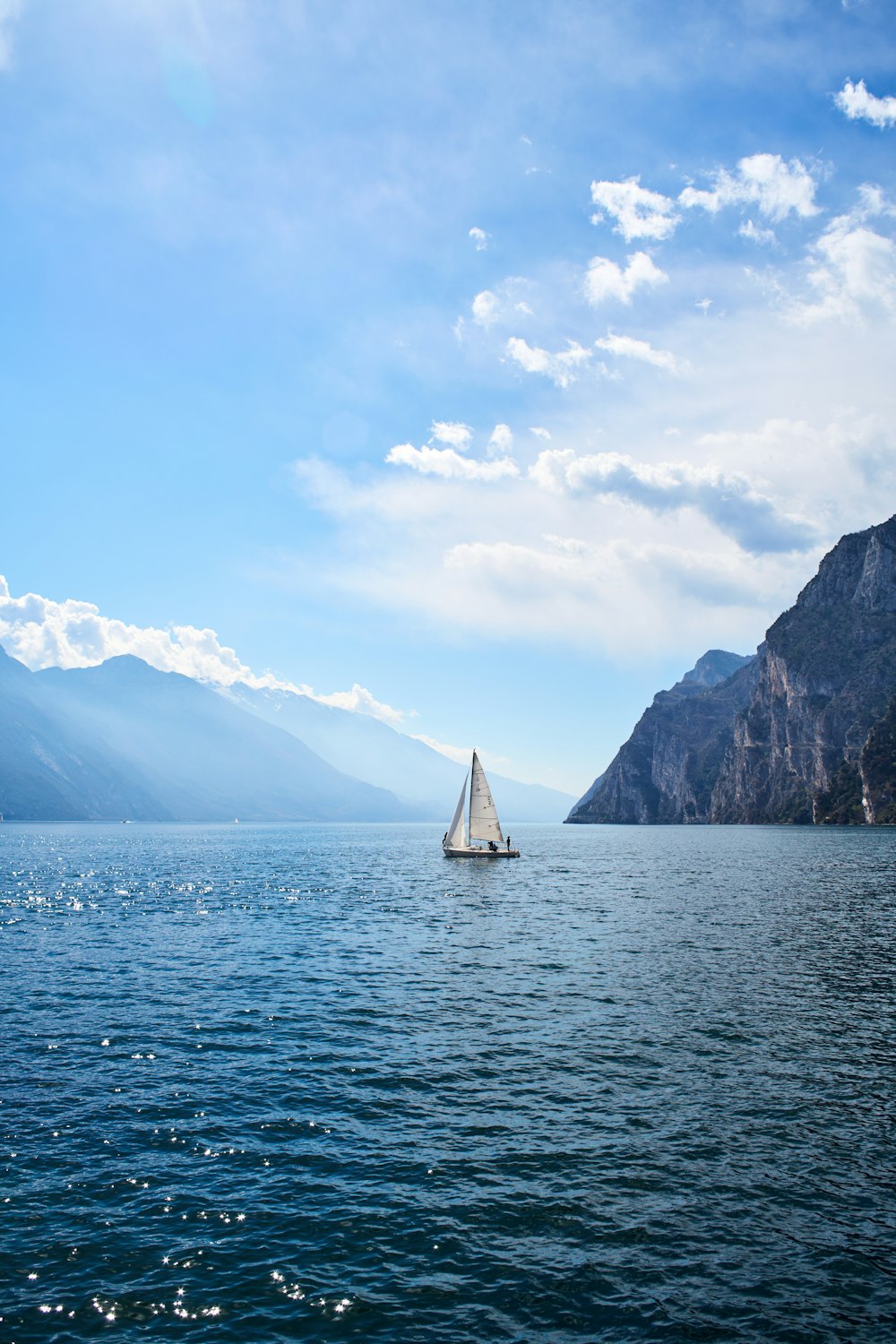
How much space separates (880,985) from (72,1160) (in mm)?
36017

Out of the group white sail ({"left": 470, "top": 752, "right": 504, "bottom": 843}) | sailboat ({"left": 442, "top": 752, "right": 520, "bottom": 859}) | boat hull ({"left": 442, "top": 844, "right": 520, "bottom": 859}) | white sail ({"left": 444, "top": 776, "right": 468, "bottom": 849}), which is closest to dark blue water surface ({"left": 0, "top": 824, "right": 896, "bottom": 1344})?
sailboat ({"left": 442, "top": 752, "right": 520, "bottom": 859})

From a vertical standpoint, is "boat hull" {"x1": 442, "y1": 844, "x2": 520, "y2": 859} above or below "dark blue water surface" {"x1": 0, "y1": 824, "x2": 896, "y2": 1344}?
below

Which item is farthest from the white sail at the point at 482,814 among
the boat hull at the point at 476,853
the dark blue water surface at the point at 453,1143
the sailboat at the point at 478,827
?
the dark blue water surface at the point at 453,1143

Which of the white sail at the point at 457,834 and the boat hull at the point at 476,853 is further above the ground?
the white sail at the point at 457,834

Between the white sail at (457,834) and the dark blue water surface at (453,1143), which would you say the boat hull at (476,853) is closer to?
the white sail at (457,834)

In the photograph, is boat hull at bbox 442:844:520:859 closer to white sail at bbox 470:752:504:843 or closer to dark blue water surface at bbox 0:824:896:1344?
white sail at bbox 470:752:504:843

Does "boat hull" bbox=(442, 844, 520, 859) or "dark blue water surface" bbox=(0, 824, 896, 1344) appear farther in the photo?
"boat hull" bbox=(442, 844, 520, 859)

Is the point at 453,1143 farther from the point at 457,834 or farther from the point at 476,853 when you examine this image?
the point at 457,834

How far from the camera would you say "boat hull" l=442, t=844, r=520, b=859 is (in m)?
127

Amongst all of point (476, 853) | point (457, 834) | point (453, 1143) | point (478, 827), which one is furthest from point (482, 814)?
point (453, 1143)

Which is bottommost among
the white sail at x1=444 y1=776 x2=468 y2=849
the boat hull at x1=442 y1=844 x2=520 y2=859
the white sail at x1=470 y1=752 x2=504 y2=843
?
the boat hull at x1=442 y1=844 x2=520 y2=859

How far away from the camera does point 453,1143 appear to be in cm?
2095

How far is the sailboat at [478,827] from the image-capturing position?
392 feet

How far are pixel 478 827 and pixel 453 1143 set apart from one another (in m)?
103
